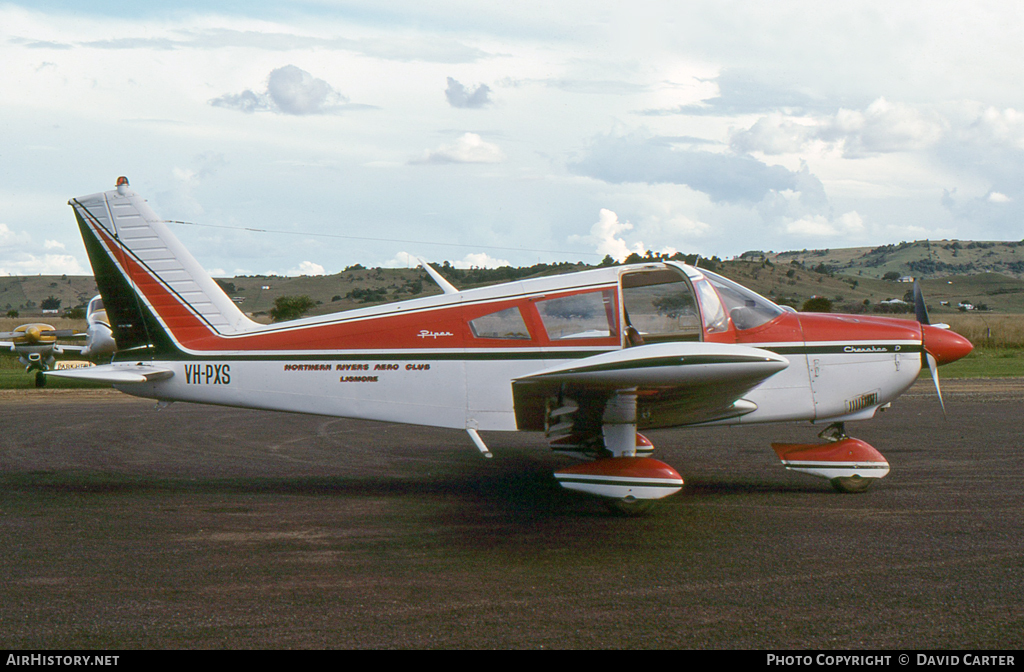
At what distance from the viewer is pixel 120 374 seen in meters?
7.99

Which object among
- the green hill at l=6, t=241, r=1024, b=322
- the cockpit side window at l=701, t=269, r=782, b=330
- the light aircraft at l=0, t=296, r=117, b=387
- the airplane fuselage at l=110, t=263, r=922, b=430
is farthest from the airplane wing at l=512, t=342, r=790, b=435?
the green hill at l=6, t=241, r=1024, b=322

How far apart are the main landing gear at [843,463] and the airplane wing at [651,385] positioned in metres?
0.83

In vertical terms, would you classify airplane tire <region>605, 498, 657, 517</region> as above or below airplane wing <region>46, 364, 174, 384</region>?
below

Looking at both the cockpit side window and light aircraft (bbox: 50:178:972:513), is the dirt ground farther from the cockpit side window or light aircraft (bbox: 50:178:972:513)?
the cockpit side window

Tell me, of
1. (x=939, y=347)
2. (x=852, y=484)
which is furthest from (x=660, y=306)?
(x=939, y=347)

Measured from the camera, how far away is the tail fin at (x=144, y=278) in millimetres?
8305

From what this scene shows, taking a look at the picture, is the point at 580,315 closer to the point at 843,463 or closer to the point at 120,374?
the point at 843,463

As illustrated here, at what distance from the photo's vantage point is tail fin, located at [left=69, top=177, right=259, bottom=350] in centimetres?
830

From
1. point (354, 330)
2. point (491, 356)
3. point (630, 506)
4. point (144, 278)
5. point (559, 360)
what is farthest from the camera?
point (144, 278)

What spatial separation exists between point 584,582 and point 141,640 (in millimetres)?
2699

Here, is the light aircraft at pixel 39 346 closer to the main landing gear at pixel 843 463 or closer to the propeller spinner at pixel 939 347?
the main landing gear at pixel 843 463

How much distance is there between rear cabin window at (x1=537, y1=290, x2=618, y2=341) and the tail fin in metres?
3.26

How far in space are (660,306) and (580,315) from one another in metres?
0.83

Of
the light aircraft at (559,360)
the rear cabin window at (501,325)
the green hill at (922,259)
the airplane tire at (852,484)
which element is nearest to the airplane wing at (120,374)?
the light aircraft at (559,360)
